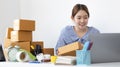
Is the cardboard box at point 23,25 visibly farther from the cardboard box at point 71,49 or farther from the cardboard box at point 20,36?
the cardboard box at point 71,49

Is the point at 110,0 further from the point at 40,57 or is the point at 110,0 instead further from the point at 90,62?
the point at 90,62

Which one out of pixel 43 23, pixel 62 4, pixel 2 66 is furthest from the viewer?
pixel 43 23

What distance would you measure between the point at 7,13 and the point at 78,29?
1.21 meters

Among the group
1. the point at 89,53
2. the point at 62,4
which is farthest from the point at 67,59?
the point at 62,4

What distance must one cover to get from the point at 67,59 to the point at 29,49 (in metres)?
0.74

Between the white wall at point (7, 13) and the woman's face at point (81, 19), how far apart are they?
1.18 m

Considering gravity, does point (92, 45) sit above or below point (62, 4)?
below

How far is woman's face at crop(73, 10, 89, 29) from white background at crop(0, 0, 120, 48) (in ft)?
0.56

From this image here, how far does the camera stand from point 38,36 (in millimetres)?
2939

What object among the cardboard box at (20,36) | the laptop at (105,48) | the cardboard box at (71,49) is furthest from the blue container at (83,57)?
the cardboard box at (20,36)

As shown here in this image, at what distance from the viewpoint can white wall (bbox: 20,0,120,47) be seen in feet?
7.16

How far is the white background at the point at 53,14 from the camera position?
7.20 ft

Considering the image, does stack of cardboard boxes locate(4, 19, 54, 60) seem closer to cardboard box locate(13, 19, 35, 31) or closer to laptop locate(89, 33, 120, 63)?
cardboard box locate(13, 19, 35, 31)

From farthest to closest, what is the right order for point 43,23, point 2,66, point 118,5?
point 43,23, point 118,5, point 2,66
